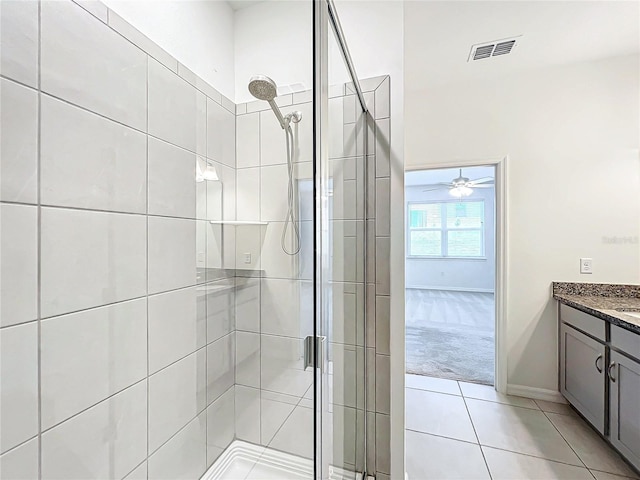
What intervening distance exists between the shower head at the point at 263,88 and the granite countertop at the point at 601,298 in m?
2.20

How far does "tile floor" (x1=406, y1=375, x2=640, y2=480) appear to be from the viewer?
1712 mm

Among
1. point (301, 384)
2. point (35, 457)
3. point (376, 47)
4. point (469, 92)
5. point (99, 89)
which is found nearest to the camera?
point (35, 457)

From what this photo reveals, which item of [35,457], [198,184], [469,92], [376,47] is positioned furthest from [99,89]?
[469,92]

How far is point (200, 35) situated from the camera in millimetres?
1092

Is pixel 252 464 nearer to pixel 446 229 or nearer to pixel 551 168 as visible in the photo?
pixel 551 168

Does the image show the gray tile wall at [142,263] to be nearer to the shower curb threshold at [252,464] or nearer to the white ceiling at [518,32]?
the shower curb threshold at [252,464]

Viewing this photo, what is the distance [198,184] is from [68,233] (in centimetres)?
38

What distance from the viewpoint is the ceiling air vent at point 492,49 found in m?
2.17

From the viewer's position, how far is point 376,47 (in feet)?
4.95

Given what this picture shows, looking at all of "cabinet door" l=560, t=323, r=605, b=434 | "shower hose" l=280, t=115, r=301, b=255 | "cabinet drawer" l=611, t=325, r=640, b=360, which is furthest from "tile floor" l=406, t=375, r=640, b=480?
"shower hose" l=280, t=115, r=301, b=255

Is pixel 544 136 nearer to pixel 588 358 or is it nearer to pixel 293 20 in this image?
pixel 588 358

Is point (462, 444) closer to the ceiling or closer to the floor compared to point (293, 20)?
closer to the floor

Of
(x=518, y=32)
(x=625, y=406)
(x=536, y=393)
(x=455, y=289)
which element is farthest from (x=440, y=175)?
(x=625, y=406)

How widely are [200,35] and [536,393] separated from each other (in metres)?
3.30
